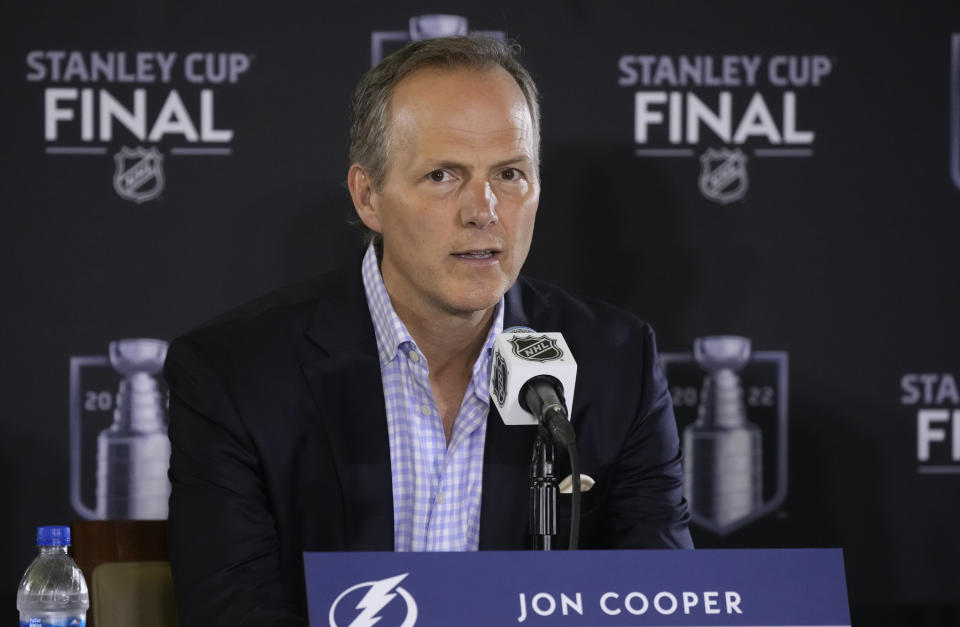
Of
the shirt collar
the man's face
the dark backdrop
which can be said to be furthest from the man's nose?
the dark backdrop

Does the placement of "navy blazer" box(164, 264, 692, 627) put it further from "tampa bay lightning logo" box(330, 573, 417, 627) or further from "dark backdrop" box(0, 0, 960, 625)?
"dark backdrop" box(0, 0, 960, 625)

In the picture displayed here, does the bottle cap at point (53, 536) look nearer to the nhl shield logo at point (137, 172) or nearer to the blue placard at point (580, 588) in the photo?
the blue placard at point (580, 588)

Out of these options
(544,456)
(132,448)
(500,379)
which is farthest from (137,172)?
(544,456)

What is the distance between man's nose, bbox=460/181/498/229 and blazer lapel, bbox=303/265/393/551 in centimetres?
34

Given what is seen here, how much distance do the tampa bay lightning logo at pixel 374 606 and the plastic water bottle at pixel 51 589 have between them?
107 centimetres

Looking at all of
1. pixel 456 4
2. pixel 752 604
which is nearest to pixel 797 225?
pixel 456 4

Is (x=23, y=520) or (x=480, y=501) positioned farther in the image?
(x=23, y=520)

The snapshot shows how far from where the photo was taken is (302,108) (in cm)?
308

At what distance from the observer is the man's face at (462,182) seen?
2025 mm

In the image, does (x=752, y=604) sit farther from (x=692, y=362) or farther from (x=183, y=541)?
(x=692, y=362)

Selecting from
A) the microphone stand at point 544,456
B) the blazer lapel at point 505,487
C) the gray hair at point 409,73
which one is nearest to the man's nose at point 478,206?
the gray hair at point 409,73

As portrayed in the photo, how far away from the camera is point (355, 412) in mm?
2141

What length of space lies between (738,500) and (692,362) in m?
Answer: 0.39

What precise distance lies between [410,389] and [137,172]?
1.24 meters
